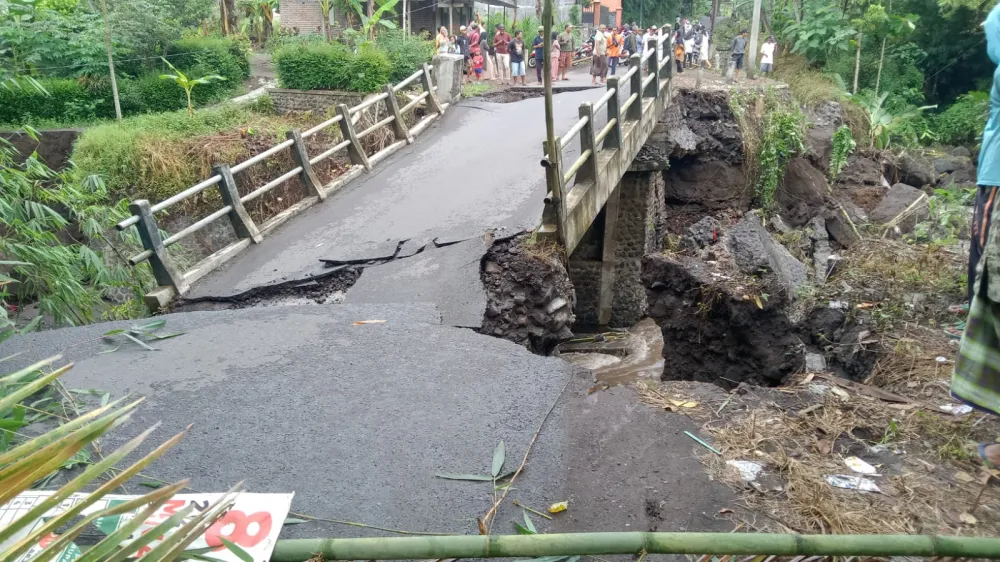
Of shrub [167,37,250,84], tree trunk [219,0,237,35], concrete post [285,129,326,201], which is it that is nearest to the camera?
concrete post [285,129,326,201]

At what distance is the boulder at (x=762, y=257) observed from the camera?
948 cm

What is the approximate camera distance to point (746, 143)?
534 inches

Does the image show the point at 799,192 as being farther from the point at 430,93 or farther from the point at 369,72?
the point at 369,72

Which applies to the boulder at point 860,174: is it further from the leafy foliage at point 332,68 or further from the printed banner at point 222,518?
the printed banner at point 222,518

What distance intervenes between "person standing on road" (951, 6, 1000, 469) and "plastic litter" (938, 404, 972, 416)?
4.28ft

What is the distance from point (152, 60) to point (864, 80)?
19.2 metres

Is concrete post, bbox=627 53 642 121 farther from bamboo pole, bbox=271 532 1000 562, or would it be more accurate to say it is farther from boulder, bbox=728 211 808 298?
bamboo pole, bbox=271 532 1000 562

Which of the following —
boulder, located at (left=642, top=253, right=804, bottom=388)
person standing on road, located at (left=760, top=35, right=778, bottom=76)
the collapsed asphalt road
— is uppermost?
person standing on road, located at (left=760, top=35, right=778, bottom=76)

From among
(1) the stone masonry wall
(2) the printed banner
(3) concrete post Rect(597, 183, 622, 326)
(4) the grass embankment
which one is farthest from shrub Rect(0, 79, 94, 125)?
(2) the printed banner

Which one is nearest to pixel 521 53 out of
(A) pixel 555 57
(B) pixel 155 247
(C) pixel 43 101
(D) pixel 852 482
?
(A) pixel 555 57

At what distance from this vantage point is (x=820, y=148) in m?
15.6

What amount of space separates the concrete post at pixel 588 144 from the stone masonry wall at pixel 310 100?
8.04m

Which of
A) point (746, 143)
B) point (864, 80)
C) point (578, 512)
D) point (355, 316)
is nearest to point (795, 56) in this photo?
point (864, 80)

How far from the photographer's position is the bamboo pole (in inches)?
72.6
